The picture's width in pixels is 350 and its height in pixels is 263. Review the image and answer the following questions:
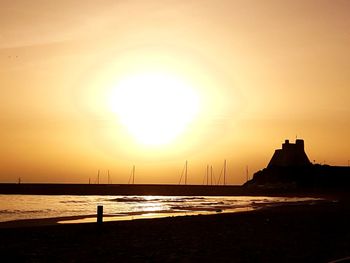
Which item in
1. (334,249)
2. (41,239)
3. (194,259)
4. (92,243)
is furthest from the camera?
(41,239)

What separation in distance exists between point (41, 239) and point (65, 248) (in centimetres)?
379

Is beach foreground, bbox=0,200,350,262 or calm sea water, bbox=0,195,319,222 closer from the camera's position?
beach foreground, bbox=0,200,350,262

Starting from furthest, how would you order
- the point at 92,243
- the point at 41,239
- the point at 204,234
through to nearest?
1. the point at 204,234
2. the point at 41,239
3. the point at 92,243

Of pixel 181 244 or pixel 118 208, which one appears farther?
pixel 118 208

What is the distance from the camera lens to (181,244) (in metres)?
22.1

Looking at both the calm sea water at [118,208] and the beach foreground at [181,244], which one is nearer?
the beach foreground at [181,244]

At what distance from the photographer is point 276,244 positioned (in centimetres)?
2189

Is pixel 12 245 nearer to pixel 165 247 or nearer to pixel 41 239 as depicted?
pixel 41 239

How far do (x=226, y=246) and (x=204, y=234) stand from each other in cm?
548

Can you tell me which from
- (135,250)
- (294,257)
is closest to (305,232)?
(294,257)

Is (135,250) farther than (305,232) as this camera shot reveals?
No

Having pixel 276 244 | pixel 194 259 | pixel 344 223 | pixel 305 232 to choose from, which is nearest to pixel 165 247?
pixel 194 259

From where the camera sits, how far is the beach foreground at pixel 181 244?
58.8 feet

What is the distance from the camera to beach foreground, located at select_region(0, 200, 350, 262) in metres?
17.9
